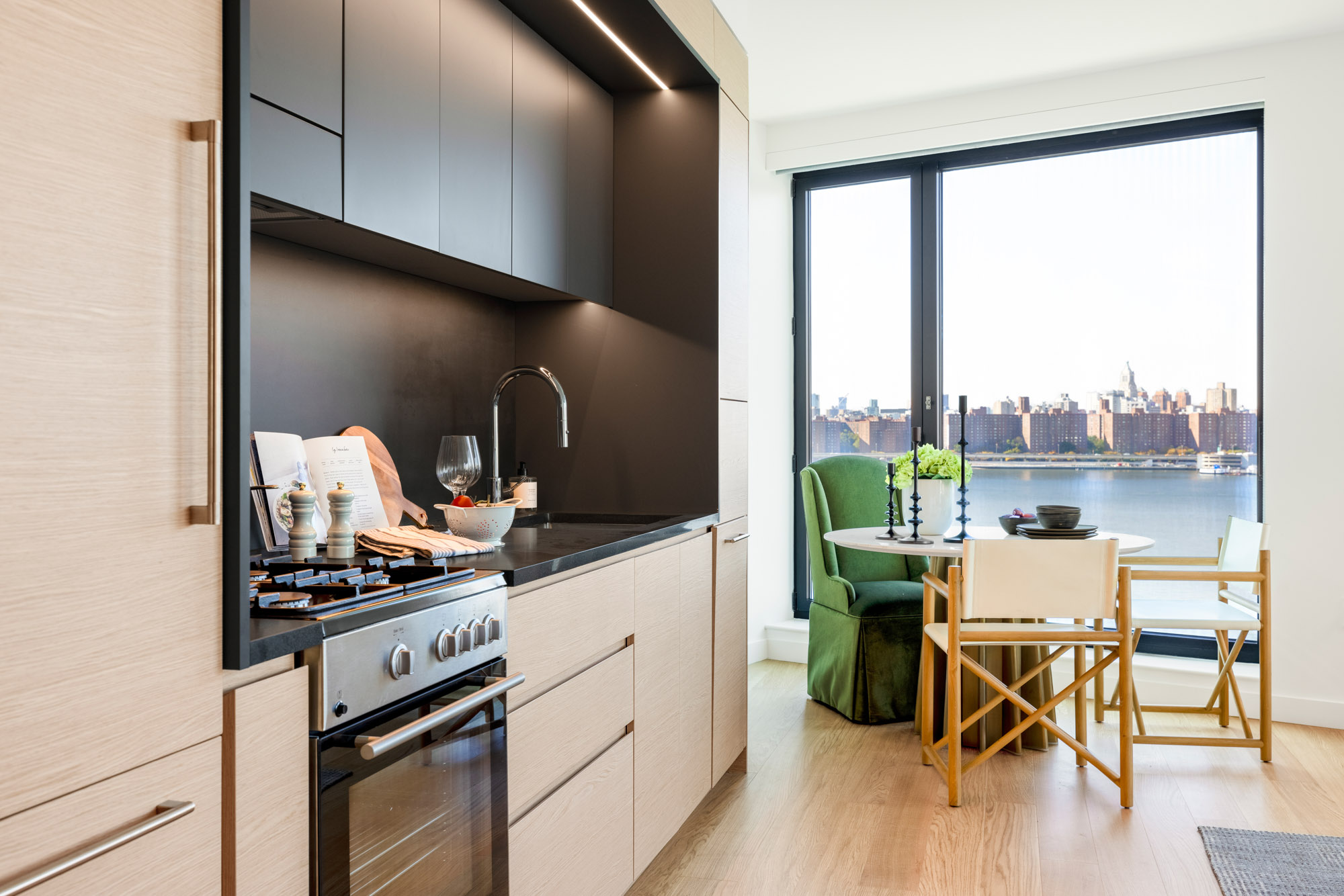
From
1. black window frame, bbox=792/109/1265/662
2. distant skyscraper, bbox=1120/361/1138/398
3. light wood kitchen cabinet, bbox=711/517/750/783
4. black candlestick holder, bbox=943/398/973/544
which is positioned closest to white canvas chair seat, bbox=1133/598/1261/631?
black candlestick holder, bbox=943/398/973/544

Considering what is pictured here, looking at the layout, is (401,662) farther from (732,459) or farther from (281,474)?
(732,459)

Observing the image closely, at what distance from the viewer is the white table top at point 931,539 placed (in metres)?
2.94

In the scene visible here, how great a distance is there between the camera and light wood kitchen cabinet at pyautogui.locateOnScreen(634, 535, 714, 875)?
82.2 inches

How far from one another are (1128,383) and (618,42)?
2918 millimetres

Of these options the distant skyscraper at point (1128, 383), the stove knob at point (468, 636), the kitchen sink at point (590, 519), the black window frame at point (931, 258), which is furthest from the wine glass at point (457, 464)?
the distant skyscraper at point (1128, 383)

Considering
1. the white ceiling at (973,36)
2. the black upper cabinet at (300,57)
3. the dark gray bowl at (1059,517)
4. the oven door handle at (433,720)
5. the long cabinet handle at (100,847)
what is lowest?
the oven door handle at (433,720)

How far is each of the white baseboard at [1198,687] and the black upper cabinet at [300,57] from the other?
3617mm

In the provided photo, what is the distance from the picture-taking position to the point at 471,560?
5.44 feet

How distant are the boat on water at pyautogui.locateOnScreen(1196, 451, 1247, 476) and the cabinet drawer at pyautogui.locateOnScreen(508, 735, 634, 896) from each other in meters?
3.20

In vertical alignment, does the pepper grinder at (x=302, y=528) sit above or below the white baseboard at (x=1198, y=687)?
above

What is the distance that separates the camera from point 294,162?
1.53m

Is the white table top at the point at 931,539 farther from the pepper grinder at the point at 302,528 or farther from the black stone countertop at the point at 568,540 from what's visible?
the pepper grinder at the point at 302,528

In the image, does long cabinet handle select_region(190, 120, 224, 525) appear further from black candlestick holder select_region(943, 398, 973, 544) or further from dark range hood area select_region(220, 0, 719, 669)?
black candlestick holder select_region(943, 398, 973, 544)

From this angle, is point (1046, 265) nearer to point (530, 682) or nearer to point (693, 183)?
point (693, 183)
